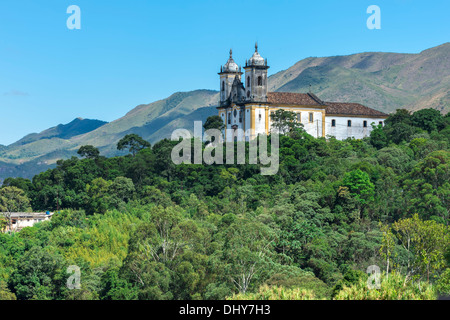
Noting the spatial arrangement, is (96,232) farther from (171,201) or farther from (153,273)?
(153,273)

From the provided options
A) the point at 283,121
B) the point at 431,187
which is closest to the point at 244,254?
the point at 431,187

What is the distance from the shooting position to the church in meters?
63.3

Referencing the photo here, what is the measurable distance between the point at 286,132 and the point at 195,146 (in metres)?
7.73

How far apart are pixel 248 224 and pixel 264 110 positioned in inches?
975

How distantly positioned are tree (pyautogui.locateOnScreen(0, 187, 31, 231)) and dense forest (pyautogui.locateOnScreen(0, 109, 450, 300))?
0.11 metres

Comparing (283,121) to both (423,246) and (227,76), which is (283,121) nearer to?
(227,76)

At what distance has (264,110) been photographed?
6362 centimetres

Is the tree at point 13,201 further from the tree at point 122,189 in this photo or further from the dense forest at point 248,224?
the tree at point 122,189

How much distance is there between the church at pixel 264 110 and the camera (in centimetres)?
6327

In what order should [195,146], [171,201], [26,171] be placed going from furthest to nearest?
1. [26,171]
2. [195,146]
3. [171,201]

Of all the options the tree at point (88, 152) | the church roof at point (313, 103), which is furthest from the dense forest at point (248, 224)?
the church roof at point (313, 103)

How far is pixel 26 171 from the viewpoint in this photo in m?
178
